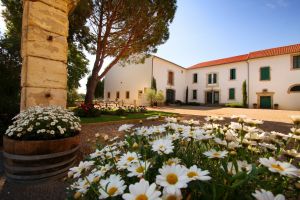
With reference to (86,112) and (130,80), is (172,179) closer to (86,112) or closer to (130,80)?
(86,112)

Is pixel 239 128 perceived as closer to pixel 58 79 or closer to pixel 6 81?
pixel 58 79

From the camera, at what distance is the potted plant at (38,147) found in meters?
2.63

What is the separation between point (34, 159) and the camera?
103 inches

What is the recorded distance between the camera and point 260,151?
1.24m

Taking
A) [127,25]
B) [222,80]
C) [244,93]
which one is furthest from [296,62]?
[127,25]

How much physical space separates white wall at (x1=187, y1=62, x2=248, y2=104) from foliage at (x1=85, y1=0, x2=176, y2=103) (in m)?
15.6

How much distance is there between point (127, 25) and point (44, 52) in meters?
7.10

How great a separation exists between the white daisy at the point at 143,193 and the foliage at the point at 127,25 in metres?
10.5

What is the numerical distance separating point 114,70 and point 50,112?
26.5m

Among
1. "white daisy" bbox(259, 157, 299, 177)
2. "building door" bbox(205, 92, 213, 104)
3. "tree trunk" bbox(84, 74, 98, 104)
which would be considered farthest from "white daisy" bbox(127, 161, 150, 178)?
"building door" bbox(205, 92, 213, 104)

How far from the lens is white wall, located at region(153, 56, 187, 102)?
23594mm

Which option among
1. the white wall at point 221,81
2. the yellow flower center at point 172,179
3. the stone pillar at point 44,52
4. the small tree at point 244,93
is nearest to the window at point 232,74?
the white wall at point 221,81

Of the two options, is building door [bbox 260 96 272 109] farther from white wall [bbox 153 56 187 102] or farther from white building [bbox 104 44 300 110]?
white wall [bbox 153 56 187 102]

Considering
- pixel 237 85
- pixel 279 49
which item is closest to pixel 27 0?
pixel 237 85
